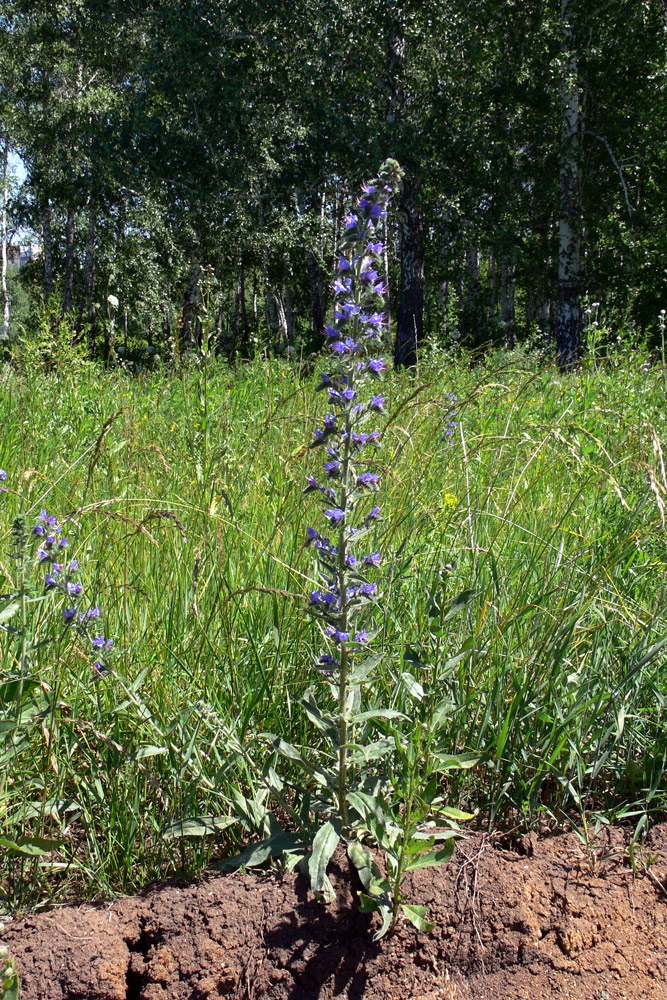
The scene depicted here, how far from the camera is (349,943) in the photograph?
1332 mm

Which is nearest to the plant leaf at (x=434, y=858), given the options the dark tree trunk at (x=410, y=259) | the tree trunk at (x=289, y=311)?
the dark tree trunk at (x=410, y=259)

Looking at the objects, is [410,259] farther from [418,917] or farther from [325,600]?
[418,917]

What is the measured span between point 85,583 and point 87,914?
3.04 ft

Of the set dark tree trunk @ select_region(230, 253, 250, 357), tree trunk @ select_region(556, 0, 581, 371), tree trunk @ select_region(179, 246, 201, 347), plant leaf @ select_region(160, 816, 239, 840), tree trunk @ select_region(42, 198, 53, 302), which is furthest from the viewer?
tree trunk @ select_region(42, 198, 53, 302)

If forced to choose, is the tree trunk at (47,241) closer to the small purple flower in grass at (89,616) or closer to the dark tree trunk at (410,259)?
the dark tree trunk at (410,259)

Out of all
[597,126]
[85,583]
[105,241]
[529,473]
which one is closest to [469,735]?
[85,583]

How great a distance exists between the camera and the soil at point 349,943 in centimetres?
128

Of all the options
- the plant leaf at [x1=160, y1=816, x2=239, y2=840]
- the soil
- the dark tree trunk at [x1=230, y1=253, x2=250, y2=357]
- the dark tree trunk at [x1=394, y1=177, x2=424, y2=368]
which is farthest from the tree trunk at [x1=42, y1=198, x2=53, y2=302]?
the soil

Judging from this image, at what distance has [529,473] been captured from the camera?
2.94 meters

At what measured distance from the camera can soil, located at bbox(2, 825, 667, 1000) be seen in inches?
50.4

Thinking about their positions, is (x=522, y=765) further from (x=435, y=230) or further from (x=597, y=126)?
(x=597, y=126)

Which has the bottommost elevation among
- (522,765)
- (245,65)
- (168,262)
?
(522,765)

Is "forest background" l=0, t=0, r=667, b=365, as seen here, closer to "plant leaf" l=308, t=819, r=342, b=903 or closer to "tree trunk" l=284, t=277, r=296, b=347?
"tree trunk" l=284, t=277, r=296, b=347

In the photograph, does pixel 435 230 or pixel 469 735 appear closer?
pixel 469 735
